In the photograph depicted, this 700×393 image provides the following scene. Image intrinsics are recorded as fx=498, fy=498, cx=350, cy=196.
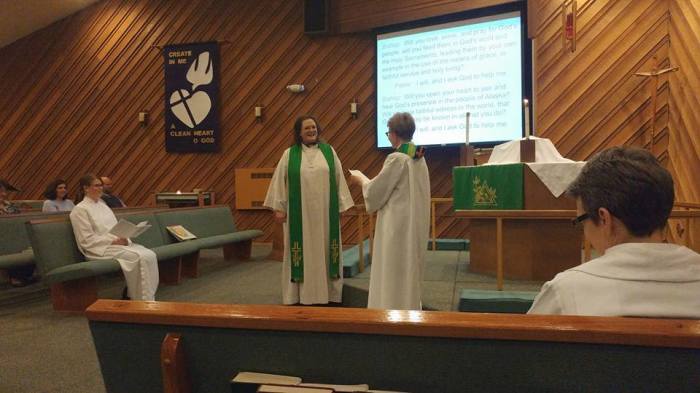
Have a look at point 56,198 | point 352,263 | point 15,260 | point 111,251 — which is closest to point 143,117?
point 56,198

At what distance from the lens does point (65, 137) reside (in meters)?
9.16

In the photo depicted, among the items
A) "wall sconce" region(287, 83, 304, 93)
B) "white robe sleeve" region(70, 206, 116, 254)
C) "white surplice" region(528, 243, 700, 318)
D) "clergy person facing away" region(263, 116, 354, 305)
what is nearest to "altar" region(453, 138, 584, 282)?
"clergy person facing away" region(263, 116, 354, 305)

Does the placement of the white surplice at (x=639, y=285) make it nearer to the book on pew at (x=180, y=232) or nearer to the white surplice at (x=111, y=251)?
the white surplice at (x=111, y=251)

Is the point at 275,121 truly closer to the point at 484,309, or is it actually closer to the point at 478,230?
the point at 478,230

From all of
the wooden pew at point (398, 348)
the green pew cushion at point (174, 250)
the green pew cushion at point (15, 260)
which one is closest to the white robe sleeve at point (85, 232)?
the green pew cushion at point (174, 250)

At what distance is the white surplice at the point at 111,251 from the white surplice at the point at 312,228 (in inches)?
44.8

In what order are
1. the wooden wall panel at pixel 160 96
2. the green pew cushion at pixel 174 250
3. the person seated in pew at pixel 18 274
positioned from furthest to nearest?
the wooden wall panel at pixel 160 96
the person seated in pew at pixel 18 274
the green pew cushion at pixel 174 250

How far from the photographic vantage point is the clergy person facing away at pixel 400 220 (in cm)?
319

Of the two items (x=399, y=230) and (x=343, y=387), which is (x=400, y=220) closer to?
(x=399, y=230)

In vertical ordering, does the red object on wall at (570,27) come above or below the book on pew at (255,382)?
above

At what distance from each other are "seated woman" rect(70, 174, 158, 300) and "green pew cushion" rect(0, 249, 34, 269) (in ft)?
2.65

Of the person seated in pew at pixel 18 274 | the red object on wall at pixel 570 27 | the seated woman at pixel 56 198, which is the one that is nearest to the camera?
the person seated in pew at pixel 18 274

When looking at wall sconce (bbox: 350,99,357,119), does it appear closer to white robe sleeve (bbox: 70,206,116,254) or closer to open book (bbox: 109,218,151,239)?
open book (bbox: 109,218,151,239)

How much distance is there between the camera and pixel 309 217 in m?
4.17
